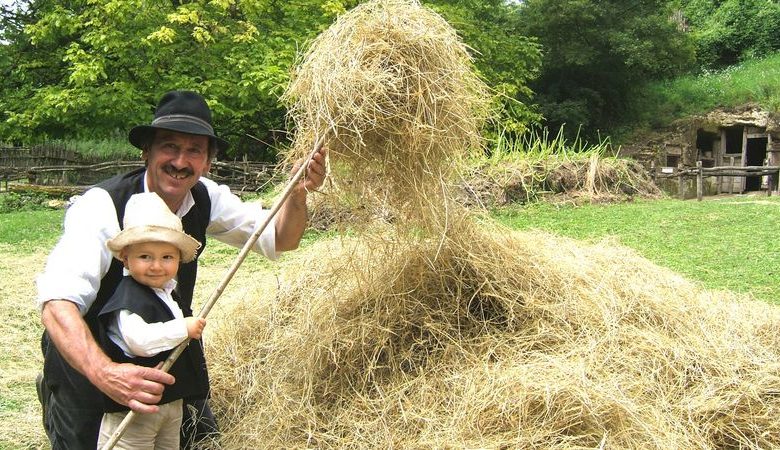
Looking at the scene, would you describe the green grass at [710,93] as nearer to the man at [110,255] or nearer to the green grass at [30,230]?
the green grass at [30,230]

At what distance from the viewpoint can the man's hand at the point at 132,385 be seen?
2227 mm

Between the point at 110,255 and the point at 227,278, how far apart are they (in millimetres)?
524

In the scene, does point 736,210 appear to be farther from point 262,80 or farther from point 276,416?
point 262,80

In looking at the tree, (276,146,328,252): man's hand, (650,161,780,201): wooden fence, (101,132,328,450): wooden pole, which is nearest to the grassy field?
(101,132,328,450): wooden pole

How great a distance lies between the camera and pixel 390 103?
103 inches

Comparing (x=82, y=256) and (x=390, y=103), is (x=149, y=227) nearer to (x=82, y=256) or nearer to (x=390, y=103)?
(x=82, y=256)

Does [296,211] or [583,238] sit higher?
[296,211]

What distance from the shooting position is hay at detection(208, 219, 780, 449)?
2607 mm

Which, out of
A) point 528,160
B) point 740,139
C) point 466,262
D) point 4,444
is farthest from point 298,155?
point 740,139

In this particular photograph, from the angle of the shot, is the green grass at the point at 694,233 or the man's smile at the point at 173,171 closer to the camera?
the man's smile at the point at 173,171

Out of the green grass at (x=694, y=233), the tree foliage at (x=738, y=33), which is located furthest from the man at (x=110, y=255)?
the tree foliage at (x=738, y=33)

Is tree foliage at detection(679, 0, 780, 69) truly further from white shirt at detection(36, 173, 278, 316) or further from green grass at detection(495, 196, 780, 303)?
white shirt at detection(36, 173, 278, 316)

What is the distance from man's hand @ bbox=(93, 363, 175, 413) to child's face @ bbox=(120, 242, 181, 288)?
0.31m

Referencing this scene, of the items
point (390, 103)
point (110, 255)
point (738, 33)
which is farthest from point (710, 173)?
point (738, 33)
